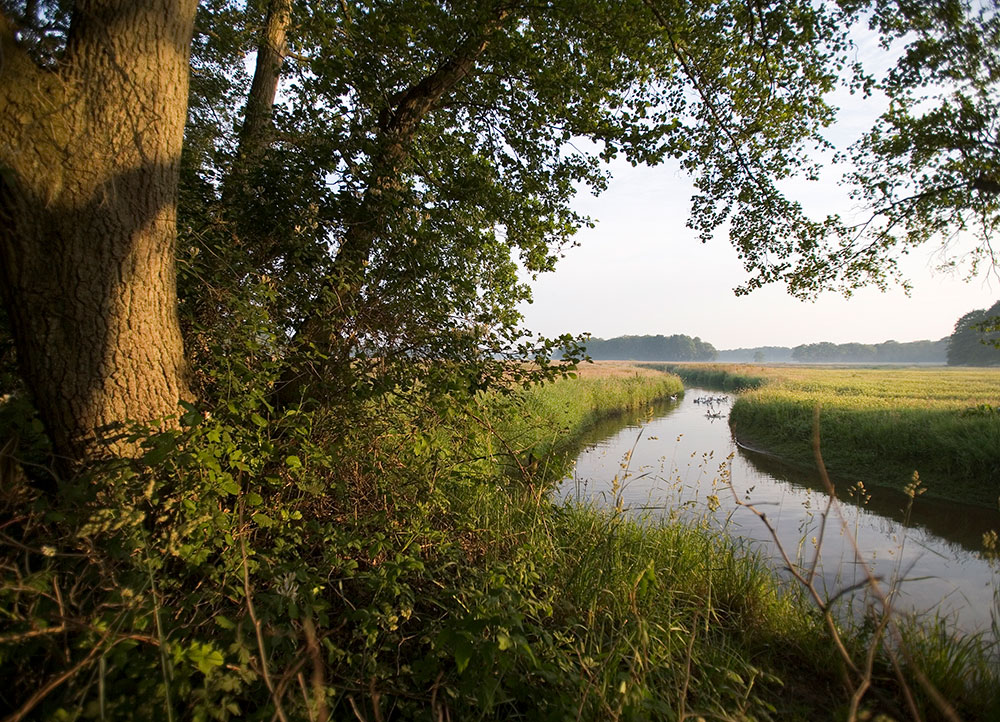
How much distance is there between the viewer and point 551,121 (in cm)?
561

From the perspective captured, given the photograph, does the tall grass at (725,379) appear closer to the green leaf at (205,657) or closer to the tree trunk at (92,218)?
the tree trunk at (92,218)

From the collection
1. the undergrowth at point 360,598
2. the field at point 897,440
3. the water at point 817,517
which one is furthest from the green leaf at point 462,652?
the field at point 897,440

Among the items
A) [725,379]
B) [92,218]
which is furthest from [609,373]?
[92,218]

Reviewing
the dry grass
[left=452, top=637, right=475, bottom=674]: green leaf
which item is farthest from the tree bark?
the dry grass

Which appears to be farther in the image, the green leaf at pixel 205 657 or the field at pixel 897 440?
the field at pixel 897 440

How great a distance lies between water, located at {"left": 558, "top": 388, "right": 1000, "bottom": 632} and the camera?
15.4 feet

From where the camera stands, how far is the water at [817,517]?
470 centimetres

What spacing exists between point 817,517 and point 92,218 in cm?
929

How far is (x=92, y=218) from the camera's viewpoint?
2303 millimetres

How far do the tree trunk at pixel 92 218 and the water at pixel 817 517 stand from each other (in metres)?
2.84

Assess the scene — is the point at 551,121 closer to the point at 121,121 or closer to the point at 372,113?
the point at 372,113

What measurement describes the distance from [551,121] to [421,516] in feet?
15.7

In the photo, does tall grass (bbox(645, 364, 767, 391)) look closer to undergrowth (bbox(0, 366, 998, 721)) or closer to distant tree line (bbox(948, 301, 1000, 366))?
undergrowth (bbox(0, 366, 998, 721))

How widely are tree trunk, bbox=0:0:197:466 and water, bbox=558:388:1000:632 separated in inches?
112
